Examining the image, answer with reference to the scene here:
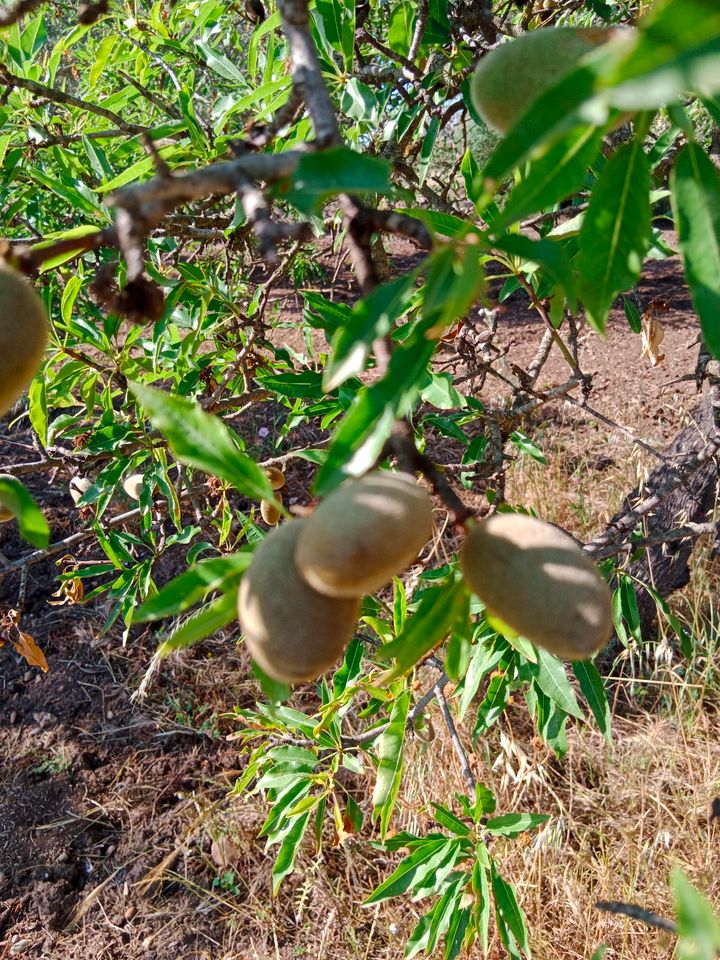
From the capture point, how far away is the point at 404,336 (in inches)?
42.6

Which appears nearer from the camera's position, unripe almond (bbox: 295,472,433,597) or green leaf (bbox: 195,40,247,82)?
unripe almond (bbox: 295,472,433,597)

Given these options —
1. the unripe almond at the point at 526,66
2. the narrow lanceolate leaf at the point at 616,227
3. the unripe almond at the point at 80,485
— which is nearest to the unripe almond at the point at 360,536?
the narrow lanceolate leaf at the point at 616,227

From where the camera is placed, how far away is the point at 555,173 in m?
0.53

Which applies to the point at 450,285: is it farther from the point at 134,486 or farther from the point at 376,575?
the point at 134,486

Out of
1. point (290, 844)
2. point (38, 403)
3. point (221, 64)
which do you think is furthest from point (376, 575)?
point (221, 64)

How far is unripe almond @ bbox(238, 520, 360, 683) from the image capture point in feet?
1.80

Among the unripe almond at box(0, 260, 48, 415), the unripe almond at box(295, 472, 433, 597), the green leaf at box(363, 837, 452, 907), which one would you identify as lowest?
the green leaf at box(363, 837, 452, 907)

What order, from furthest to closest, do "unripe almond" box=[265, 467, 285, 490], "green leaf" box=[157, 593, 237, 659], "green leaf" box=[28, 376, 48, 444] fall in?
"unripe almond" box=[265, 467, 285, 490] < "green leaf" box=[28, 376, 48, 444] < "green leaf" box=[157, 593, 237, 659]

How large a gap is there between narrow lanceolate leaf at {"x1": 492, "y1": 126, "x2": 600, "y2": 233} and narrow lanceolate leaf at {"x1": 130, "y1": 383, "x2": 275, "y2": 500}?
0.31 m

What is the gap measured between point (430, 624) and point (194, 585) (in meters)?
0.20

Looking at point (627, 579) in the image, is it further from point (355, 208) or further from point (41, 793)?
point (41, 793)

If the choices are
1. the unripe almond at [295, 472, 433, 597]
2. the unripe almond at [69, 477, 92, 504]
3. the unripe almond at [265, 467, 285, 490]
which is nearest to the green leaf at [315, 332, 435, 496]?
the unripe almond at [295, 472, 433, 597]

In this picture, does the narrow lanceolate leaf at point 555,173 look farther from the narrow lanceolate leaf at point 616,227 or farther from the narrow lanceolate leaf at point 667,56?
the narrow lanceolate leaf at point 667,56

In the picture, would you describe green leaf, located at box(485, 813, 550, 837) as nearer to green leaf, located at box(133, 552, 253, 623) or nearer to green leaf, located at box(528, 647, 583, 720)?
green leaf, located at box(528, 647, 583, 720)
